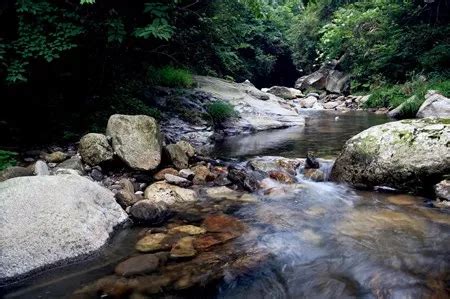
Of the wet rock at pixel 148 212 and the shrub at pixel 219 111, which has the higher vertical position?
the shrub at pixel 219 111

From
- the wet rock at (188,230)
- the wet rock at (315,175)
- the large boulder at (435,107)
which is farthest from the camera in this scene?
the large boulder at (435,107)

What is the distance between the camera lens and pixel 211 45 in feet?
38.5

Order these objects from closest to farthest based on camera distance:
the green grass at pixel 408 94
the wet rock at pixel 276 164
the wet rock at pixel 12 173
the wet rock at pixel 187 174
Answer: the wet rock at pixel 12 173
the wet rock at pixel 187 174
the wet rock at pixel 276 164
the green grass at pixel 408 94

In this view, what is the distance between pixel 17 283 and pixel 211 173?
3.23 metres

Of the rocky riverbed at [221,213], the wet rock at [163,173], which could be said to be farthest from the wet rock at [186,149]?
the wet rock at [163,173]

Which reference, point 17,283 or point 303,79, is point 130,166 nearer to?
point 17,283

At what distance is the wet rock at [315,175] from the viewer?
5580mm

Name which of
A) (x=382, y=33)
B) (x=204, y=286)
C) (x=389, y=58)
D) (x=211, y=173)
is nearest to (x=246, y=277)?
(x=204, y=286)

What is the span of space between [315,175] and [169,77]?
6130 mm

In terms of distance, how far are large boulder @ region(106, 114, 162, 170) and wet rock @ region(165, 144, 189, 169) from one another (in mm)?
278

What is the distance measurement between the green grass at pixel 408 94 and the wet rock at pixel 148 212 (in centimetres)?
1084

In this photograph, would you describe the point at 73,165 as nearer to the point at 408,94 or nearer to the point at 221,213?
the point at 221,213

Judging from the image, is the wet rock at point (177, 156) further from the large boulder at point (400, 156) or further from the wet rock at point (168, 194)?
the large boulder at point (400, 156)

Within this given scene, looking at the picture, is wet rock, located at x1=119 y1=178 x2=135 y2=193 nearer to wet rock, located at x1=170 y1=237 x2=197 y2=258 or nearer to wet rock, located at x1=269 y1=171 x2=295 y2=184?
wet rock, located at x1=170 y1=237 x2=197 y2=258
